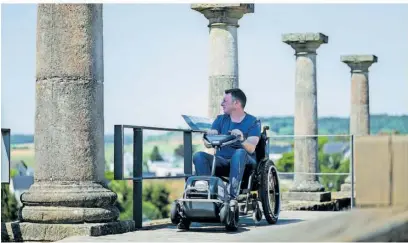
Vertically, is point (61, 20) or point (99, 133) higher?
point (61, 20)

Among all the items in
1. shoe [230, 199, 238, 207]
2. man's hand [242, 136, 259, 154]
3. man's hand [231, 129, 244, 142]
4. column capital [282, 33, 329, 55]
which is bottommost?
shoe [230, 199, 238, 207]

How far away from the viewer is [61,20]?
42.9 ft

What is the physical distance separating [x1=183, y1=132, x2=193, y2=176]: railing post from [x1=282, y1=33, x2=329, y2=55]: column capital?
11.5m

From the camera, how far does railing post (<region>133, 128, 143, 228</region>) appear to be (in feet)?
46.2

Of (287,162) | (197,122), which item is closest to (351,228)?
(197,122)

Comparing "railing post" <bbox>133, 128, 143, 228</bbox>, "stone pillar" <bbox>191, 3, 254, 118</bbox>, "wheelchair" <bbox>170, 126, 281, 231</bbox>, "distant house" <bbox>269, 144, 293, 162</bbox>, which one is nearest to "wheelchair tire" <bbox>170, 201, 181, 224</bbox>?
"wheelchair" <bbox>170, 126, 281, 231</bbox>

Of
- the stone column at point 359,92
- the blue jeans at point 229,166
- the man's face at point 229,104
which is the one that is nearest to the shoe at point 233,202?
the blue jeans at point 229,166

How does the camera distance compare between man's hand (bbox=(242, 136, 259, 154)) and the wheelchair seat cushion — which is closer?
man's hand (bbox=(242, 136, 259, 154))

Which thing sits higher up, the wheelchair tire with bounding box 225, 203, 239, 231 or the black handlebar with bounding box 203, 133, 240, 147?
the black handlebar with bounding box 203, 133, 240, 147

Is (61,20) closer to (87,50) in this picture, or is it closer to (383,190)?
(87,50)

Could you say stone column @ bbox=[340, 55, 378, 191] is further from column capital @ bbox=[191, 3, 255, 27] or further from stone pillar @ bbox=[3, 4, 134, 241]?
stone pillar @ bbox=[3, 4, 134, 241]

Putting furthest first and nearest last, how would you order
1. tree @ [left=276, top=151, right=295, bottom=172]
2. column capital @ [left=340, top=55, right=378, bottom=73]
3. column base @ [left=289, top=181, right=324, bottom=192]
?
tree @ [left=276, top=151, right=295, bottom=172]
column capital @ [left=340, top=55, right=378, bottom=73]
column base @ [left=289, top=181, right=324, bottom=192]

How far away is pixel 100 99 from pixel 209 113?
28.6 feet

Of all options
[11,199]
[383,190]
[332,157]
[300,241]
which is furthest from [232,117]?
[332,157]
